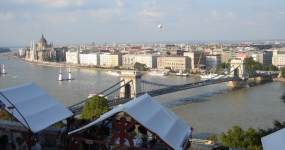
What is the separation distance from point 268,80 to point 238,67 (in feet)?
5.88

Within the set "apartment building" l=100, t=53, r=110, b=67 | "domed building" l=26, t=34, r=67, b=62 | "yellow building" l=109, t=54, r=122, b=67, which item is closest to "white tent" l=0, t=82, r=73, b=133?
"yellow building" l=109, t=54, r=122, b=67

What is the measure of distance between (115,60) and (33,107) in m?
24.4

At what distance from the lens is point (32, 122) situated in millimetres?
1386

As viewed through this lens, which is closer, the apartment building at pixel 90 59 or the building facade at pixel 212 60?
the building facade at pixel 212 60

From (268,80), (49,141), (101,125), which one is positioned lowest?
(268,80)

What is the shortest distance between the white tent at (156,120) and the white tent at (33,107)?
234mm

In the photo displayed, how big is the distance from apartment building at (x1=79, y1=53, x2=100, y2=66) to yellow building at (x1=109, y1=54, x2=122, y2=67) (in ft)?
5.92

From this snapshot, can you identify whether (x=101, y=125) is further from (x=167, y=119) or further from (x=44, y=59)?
(x=44, y=59)

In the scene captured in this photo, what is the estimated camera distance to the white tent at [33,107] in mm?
1393

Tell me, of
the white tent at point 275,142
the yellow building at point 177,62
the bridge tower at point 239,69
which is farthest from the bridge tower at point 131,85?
the yellow building at point 177,62

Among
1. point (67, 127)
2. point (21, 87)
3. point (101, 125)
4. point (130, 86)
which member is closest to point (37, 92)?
point (21, 87)

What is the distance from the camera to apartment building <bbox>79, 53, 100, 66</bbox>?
90.2 ft

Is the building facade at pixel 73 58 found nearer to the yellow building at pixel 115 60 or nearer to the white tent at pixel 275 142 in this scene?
the yellow building at pixel 115 60

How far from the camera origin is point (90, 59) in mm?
28125
